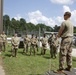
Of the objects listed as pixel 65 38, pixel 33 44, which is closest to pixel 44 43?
pixel 33 44

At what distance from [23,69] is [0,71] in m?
1.27

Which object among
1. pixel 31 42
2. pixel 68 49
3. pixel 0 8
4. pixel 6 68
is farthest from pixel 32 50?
pixel 68 49

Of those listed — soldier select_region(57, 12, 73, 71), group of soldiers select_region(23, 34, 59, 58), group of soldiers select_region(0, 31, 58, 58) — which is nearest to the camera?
soldier select_region(57, 12, 73, 71)

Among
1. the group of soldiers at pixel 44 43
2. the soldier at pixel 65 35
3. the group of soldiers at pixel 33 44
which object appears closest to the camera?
the soldier at pixel 65 35

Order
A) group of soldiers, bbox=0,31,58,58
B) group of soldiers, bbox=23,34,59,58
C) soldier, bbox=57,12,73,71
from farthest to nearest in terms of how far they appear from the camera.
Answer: group of soldiers, bbox=23,34,59,58, group of soldiers, bbox=0,31,58,58, soldier, bbox=57,12,73,71

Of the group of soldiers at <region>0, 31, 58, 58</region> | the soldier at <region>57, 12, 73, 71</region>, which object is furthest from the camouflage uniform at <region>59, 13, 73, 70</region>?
the group of soldiers at <region>0, 31, 58, 58</region>

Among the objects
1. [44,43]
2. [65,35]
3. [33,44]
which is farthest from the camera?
[44,43]

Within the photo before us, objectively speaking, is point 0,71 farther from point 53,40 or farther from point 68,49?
point 53,40

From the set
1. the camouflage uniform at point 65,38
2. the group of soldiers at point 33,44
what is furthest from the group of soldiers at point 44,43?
the camouflage uniform at point 65,38

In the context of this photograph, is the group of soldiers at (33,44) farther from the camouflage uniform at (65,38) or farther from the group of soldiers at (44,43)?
the camouflage uniform at (65,38)

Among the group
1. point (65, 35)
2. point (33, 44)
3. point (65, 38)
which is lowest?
point (33, 44)

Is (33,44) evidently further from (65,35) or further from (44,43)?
(65,35)

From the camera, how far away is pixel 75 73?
9.41 metres

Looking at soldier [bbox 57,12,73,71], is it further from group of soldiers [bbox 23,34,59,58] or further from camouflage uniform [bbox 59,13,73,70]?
group of soldiers [bbox 23,34,59,58]
